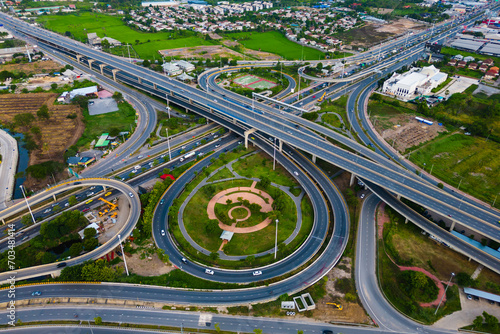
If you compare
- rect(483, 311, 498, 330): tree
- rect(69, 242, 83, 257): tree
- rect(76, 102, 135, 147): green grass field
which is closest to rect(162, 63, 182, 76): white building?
rect(76, 102, 135, 147): green grass field

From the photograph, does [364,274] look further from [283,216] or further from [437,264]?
[283,216]

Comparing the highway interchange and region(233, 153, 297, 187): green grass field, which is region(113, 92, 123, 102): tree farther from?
region(233, 153, 297, 187): green grass field

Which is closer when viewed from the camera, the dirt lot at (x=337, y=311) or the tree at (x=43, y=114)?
the dirt lot at (x=337, y=311)

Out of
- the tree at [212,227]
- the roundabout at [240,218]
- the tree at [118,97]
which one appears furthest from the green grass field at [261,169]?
the tree at [118,97]

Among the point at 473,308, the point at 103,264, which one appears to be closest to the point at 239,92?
the point at 103,264

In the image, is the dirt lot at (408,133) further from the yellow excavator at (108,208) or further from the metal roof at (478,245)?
the yellow excavator at (108,208)

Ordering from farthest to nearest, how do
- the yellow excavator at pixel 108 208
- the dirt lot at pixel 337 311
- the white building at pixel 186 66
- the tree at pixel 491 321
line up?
the white building at pixel 186 66
the yellow excavator at pixel 108 208
the dirt lot at pixel 337 311
the tree at pixel 491 321
